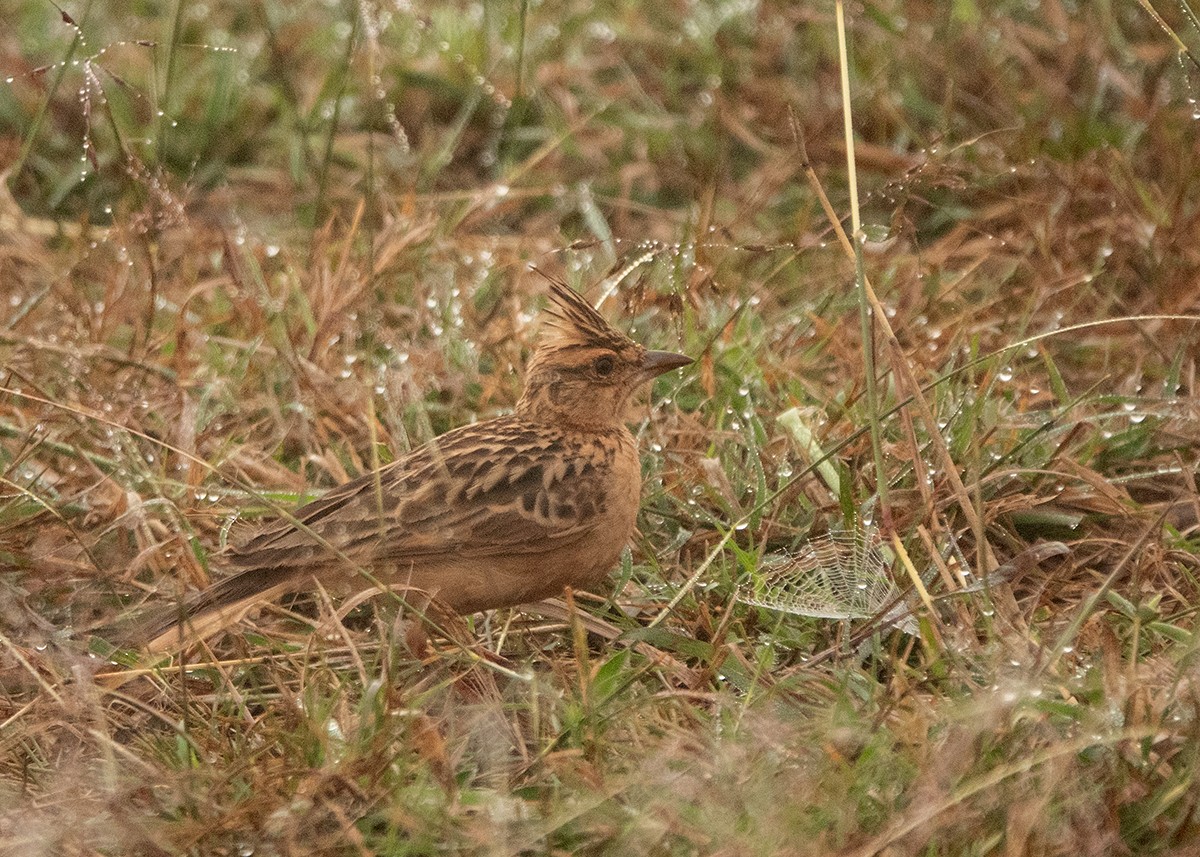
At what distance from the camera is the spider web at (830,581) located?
4051 mm

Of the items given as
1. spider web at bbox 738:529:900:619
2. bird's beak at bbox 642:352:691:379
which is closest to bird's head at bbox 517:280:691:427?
bird's beak at bbox 642:352:691:379

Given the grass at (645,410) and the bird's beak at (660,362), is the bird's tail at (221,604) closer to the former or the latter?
the grass at (645,410)

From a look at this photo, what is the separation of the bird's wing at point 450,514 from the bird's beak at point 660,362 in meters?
0.39

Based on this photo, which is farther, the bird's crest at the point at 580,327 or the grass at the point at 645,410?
the bird's crest at the point at 580,327

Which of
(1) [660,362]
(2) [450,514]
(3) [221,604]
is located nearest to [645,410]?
(1) [660,362]

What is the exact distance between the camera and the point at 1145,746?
3.21 meters

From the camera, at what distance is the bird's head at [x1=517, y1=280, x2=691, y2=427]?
453 centimetres

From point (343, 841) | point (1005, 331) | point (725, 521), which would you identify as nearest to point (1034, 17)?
point (1005, 331)

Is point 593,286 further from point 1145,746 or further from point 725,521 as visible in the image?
point 1145,746

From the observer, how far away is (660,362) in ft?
14.9

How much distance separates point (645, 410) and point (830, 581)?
1.12 meters

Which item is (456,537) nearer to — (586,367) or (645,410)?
(586,367)

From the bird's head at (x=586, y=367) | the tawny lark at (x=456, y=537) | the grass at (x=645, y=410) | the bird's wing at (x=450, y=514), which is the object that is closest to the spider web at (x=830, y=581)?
the grass at (x=645, y=410)

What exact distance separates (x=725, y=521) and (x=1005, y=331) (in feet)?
4.37
